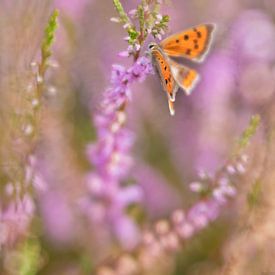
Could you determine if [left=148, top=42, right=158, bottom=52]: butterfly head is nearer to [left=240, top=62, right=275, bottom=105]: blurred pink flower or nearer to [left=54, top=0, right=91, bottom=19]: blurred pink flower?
[left=240, top=62, right=275, bottom=105]: blurred pink flower

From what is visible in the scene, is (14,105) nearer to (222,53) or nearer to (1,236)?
(1,236)

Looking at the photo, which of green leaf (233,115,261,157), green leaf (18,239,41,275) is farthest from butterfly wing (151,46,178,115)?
green leaf (18,239,41,275)

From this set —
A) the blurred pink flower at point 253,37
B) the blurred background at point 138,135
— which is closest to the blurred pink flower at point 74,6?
the blurred background at point 138,135

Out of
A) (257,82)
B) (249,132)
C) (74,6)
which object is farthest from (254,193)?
(74,6)

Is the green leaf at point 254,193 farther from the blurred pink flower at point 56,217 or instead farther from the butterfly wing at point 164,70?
the blurred pink flower at point 56,217

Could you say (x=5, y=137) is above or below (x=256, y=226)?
above

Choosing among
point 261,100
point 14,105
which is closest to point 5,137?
point 14,105
